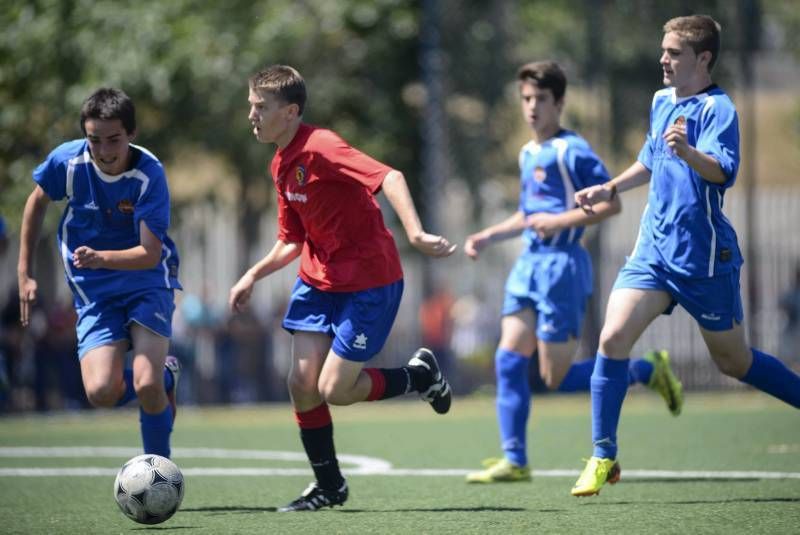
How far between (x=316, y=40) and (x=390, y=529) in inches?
556

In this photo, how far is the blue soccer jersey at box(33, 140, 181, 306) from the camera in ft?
23.5

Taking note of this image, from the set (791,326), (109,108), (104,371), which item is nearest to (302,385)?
(104,371)

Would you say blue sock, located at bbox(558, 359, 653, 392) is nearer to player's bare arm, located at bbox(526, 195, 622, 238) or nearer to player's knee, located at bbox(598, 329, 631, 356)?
player's bare arm, located at bbox(526, 195, 622, 238)

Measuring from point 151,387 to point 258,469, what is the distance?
2651mm

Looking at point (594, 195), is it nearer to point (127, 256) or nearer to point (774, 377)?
point (774, 377)

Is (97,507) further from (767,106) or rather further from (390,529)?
(767,106)

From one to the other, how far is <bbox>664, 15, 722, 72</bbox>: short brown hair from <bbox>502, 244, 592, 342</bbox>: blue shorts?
1.94 meters

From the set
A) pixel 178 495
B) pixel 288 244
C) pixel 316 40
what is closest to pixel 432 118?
pixel 316 40

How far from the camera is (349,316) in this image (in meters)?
6.87

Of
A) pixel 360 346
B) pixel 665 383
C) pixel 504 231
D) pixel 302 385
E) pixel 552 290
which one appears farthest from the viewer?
pixel 665 383

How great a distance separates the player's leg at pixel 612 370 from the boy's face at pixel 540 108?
179 cm

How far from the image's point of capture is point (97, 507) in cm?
731

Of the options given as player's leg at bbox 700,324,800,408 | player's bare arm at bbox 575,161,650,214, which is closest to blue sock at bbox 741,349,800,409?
player's leg at bbox 700,324,800,408

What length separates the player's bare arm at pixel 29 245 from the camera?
7.30 metres
